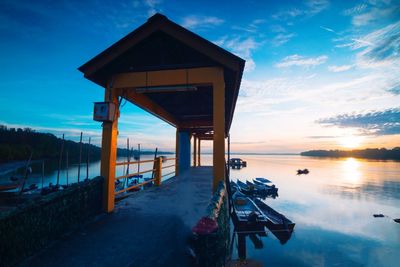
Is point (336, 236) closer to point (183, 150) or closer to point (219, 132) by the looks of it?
point (183, 150)

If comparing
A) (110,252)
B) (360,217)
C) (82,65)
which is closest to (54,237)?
(110,252)

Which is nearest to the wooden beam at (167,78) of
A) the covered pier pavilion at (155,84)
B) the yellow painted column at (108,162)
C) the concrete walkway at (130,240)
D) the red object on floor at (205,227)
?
the covered pier pavilion at (155,84)

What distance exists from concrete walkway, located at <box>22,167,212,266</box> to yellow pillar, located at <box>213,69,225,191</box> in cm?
113

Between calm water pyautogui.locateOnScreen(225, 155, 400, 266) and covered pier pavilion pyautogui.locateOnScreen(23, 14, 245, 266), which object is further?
calm water pyautogui.locateOnScreen(225, 155, 400, 266)

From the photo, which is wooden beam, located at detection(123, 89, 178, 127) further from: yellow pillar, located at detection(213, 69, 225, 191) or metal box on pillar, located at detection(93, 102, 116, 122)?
yellow pillar, located at detection(213, 69, 225, 191)

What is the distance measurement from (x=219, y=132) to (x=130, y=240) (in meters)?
2.91

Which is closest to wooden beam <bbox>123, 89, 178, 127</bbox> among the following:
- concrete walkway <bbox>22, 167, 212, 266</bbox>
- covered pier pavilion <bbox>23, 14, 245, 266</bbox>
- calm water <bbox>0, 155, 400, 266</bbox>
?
covered pier pavilion <bbox>23, 14, 245, 266</bbox>

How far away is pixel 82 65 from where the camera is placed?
495cm

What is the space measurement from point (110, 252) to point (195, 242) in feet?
6.26

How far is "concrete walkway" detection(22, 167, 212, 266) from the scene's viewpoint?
9.24ft

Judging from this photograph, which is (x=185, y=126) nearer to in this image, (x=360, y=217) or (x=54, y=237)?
(x=54, y=237)

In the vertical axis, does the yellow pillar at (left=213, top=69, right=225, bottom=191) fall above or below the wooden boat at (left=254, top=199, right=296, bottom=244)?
above

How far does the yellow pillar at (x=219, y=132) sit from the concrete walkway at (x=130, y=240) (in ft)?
3.71

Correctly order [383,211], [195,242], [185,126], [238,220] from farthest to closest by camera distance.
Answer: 1. [383,211]
2. [185,126]
3. [238,220]
4. [195,242]
